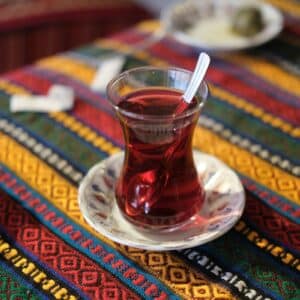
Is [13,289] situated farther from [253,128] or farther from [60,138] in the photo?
[253,128]

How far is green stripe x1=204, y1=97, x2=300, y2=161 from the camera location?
77 cm

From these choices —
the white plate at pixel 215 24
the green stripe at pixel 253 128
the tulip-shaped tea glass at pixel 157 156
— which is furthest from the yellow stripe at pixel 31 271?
the white plate at pixel 215 24

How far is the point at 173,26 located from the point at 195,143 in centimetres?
32

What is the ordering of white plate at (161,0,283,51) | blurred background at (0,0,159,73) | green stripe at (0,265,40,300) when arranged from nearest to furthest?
1. green stripe at (0,265,40,300)
2. white plate at (161,0,283,51)
3. blurred background at (0,0,159,73)

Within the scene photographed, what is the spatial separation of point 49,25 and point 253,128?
2.72ft

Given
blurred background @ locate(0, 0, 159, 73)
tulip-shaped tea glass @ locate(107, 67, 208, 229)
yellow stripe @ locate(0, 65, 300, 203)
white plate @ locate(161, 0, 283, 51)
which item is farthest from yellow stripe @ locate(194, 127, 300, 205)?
blurred background @ locate(0, 0, 159, 73)

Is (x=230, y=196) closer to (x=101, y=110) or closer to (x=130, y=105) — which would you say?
(x=130, y=105)

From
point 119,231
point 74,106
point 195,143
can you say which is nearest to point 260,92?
point 195,143

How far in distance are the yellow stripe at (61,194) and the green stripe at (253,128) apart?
0.80 ft

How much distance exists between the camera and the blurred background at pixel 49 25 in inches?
57.2

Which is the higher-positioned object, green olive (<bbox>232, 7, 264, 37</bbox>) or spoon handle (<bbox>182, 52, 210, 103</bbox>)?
spoon handle (<bbox>182, 52, 210, 103</bbox>)

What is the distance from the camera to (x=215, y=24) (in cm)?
104

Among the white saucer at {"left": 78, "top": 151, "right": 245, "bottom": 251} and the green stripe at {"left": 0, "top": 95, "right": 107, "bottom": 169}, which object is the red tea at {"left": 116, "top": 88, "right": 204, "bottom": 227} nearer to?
the white saucer at {"left": 78, "top": 151, "right": 245, "bottom": 251}

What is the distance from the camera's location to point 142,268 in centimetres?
59
